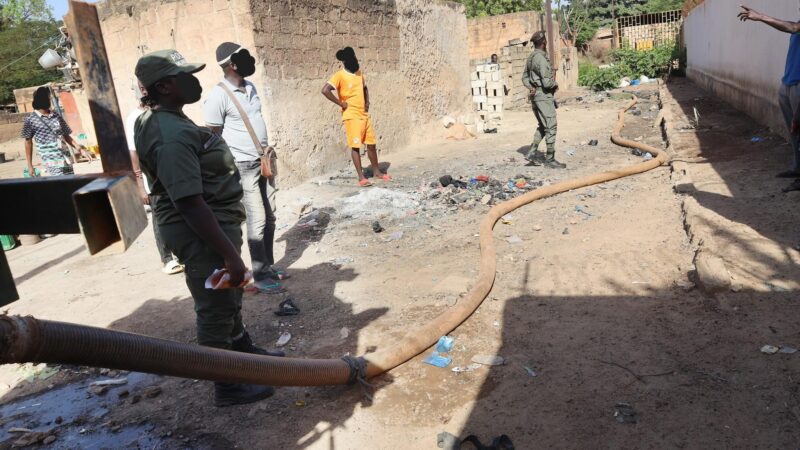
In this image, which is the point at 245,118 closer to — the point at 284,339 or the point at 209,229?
the point at 284,339

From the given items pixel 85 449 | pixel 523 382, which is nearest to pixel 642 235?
pixel 523 382

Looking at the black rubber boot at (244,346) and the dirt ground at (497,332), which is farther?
the black rubber boot at (244,346)

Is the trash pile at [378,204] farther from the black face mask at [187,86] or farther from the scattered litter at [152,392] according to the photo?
the black face mask at [187,86]

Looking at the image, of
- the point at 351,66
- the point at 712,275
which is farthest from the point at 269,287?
the point at 351,66

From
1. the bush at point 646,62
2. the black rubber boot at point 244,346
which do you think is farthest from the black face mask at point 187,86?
the bush at point 646,62

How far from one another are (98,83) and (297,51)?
6.41 meters

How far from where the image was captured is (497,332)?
3.30 m

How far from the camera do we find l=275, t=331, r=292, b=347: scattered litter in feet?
11.4

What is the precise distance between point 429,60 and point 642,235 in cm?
791

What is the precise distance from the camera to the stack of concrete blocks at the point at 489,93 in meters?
13.0

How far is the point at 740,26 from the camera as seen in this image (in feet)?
36.1

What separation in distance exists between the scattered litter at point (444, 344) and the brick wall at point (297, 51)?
185 inches

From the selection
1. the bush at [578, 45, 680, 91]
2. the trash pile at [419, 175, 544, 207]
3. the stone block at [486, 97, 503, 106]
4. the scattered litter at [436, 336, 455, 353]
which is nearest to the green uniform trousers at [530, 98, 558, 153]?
the trash pile at [419, 175, 544, 207]

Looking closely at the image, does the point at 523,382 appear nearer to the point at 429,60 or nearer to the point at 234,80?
the point at 234,80
